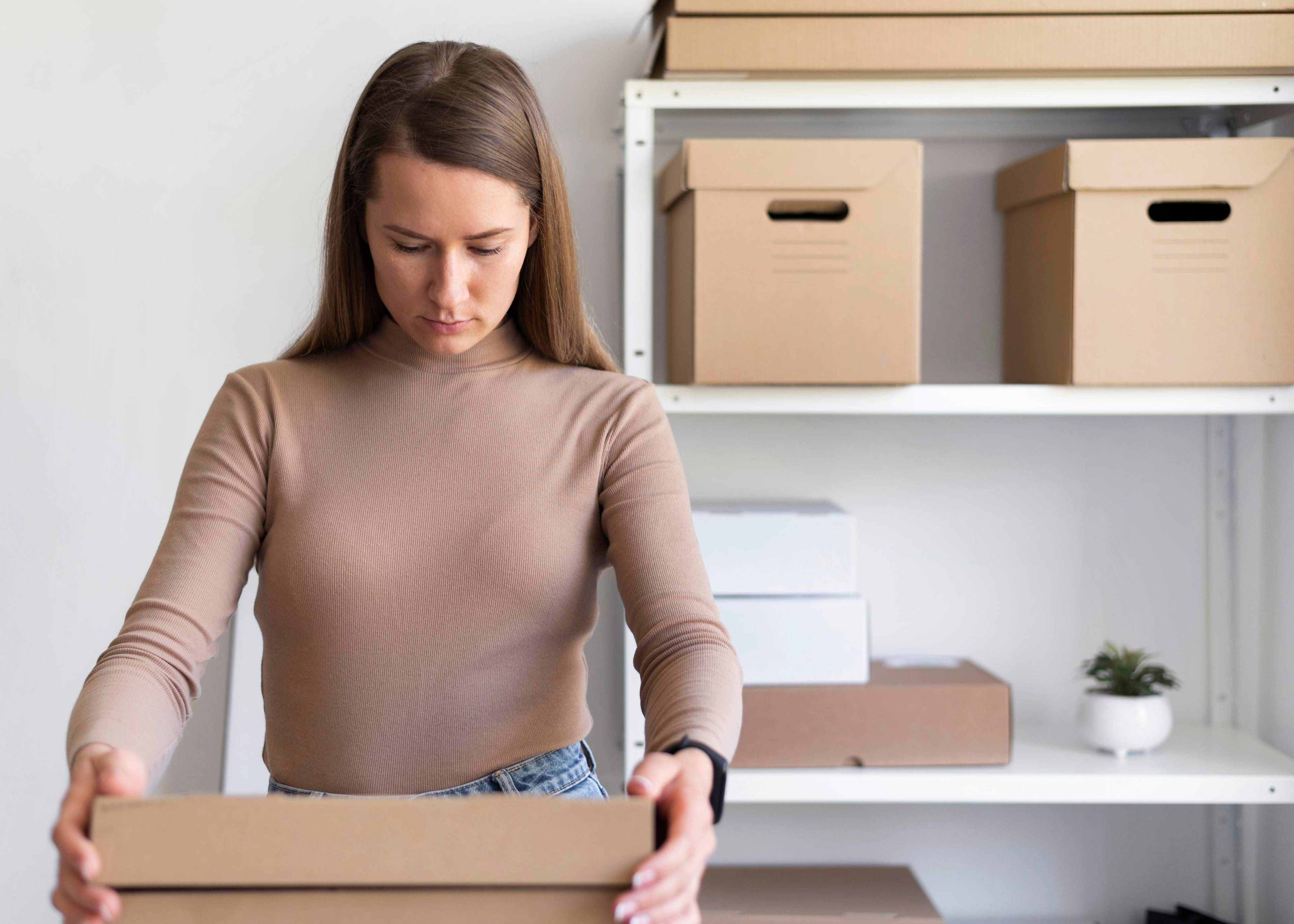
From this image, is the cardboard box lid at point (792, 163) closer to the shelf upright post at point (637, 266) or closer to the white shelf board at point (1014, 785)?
the shelf upright post at point (637, 266)

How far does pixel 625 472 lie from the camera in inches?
34.2

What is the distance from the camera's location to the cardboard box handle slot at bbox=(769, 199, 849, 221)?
1343 millimetres

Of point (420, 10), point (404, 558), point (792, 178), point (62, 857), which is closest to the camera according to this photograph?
point (62, 857)

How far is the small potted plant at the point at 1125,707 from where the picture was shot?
55.6 inches

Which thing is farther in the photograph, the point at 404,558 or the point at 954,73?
the point at 954,73

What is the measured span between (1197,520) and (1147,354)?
459mm

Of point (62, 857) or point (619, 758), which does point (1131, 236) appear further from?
point (62, 857)

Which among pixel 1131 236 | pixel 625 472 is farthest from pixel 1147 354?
pixel 625 472

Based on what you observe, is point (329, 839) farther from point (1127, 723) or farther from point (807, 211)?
point (1127, 723)

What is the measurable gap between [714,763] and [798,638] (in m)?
0.69

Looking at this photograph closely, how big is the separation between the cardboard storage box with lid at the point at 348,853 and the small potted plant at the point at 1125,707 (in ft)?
3.50

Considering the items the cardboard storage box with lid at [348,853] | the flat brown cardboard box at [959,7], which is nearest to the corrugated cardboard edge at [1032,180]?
the flat brown cardboard box at [959,7]

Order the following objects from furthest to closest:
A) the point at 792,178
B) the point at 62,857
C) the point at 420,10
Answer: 1. the point at 420,10
2. the point at 792,178
3. the point at 62,857

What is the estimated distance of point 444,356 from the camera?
937mm
